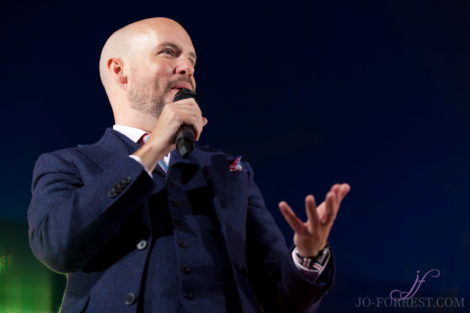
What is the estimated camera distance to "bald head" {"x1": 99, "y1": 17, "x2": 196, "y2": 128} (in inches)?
54.7

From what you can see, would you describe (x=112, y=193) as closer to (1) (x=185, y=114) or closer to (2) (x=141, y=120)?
(1) (x=185, y=114)

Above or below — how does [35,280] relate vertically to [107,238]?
below

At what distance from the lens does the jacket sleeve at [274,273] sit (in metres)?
1.16

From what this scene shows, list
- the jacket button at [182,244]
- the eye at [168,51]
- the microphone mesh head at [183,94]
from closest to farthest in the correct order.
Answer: the jacket button at [182,244] → the microphone mesh head at [183,94] → the eye at [168,51]

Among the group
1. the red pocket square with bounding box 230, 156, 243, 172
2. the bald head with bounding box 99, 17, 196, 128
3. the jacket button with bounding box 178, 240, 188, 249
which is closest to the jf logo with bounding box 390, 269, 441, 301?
the red pocket square with bounding box 230, 156, 243, 172

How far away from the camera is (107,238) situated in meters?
1.06

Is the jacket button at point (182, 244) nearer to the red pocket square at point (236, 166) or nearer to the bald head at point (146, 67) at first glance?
the red pocket square at point (236, 166)

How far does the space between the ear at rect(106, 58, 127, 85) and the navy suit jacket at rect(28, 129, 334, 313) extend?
0.21m

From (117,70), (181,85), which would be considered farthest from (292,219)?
(117,70)

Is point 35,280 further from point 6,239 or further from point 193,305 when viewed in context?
point 193,305

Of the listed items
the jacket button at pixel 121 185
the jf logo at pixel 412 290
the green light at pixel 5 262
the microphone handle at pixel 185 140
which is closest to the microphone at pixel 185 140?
the microphone handle at pixel 185 140

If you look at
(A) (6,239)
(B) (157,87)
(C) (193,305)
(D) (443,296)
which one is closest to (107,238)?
(C) (193,305)

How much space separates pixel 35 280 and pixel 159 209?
8.37 ft

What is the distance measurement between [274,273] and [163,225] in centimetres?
34
